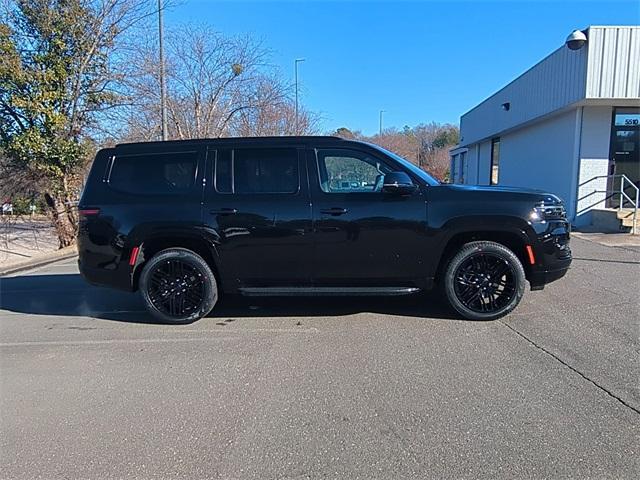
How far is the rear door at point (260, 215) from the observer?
4.87m

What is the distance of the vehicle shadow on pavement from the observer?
17.6ft

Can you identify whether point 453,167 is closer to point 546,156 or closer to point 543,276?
point 546,156

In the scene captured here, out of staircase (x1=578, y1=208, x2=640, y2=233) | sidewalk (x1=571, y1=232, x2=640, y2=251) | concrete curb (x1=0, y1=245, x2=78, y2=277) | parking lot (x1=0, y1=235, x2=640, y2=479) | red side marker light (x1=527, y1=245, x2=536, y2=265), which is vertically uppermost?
red side marker light (x1=527, y1=245, x2=536, y2=265)

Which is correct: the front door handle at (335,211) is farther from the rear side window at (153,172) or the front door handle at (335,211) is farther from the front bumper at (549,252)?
the front bumper at (549,252)

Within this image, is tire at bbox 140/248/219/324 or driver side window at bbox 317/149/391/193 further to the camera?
tire at bbox 140/248/219/324

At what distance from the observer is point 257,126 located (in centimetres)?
2059

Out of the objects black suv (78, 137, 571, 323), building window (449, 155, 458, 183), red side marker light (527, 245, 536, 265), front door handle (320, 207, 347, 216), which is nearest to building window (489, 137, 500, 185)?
building window (449, 155, 458, 183)

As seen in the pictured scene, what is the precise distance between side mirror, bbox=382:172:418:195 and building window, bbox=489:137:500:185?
20.9 metres

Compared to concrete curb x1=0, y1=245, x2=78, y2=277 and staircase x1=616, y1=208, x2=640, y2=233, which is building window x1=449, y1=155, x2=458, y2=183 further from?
concrete curb x1=0, y1=245, x2=78, y2=277

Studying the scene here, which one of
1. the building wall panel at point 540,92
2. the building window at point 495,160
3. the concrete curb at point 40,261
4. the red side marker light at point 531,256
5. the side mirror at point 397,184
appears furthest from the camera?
the building window at point 495,160

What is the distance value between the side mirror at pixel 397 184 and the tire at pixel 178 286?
7.21 feet

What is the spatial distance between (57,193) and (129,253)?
9424 millimetres

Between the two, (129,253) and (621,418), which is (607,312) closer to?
(621,418)

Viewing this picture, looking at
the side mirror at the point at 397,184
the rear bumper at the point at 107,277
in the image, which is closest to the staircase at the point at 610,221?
the side mirror at the point at 397,184
